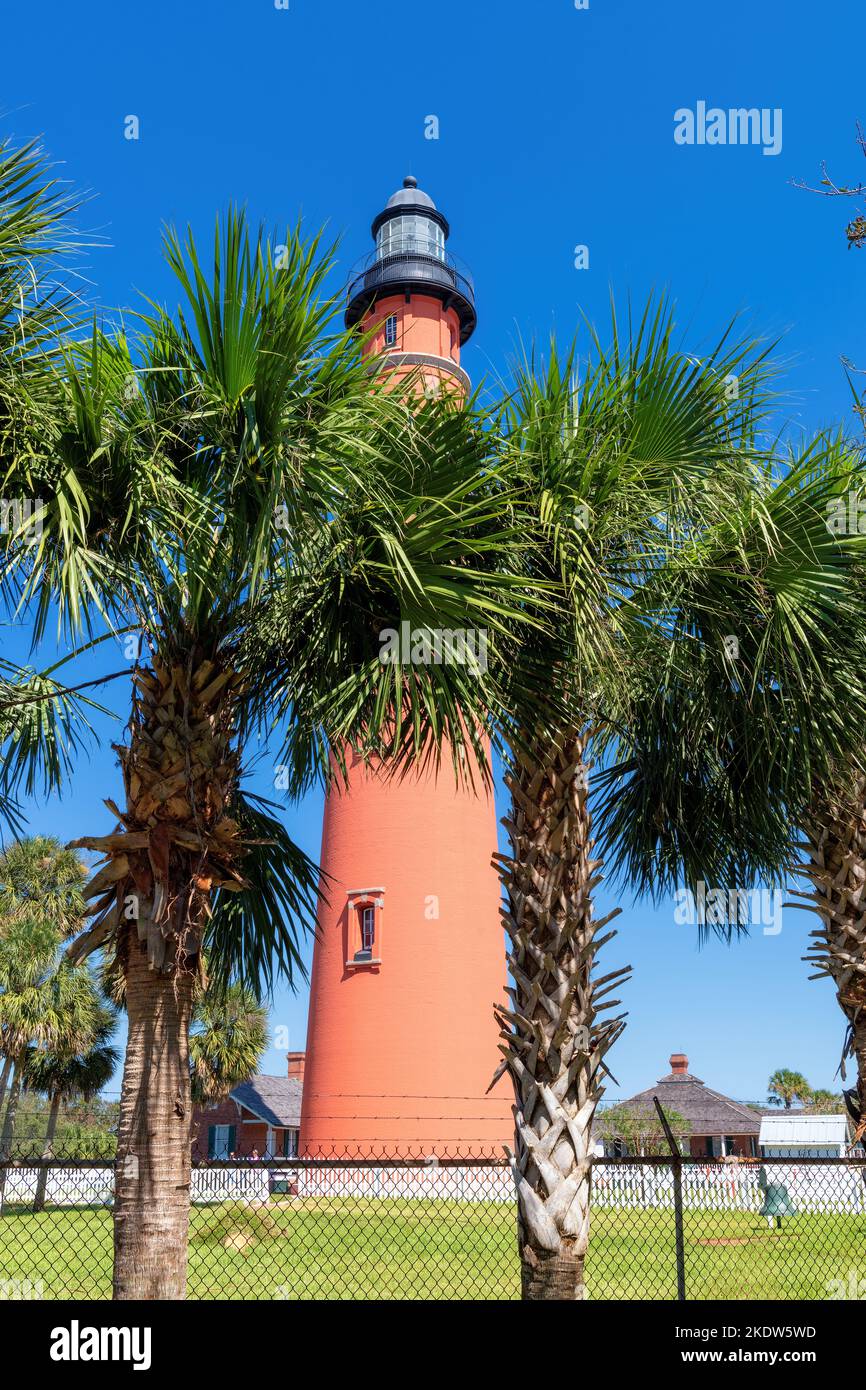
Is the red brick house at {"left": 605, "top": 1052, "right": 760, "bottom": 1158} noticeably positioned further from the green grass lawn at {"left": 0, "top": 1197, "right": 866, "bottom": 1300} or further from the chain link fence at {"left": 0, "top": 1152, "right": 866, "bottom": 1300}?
the green grass lawn at {"left": 0, "top": 1197, "right": 866, "bottom": 1300}

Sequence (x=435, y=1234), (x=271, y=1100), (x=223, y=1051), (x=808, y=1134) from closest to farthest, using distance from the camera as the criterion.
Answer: (x=435, y=1234), (x=223, y=1051), (x=808, y=1134), (x=271, y=1100)

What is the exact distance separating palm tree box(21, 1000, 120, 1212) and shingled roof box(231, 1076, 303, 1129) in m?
10.8

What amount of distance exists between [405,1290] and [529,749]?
7489mm

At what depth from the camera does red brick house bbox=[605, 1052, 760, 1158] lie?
4525 cm

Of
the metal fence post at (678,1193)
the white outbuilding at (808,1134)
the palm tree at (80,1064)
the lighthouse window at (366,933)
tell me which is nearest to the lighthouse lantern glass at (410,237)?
the lighthouse window at (366,933)

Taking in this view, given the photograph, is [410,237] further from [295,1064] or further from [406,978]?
[295,1064]

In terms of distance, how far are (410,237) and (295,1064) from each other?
114 feet

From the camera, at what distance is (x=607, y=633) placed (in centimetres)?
660

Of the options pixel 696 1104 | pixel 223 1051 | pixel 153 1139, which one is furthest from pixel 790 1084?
pixel 153 1139

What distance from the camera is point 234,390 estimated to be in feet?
18.5

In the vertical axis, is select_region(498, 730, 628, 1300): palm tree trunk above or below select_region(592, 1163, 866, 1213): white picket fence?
above

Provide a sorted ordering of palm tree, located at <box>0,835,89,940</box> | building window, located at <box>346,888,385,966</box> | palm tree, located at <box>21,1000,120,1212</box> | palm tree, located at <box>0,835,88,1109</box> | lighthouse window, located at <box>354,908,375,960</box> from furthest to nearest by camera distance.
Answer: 1. palm tree, located at <box>0,835,89,940</box>
2. palm tree, located at <box>21,1000,120,1212</box>
3. palm tree, located at <box>0,835,88,1109</box>
4. lighthouse window, located at <box>354,908,375,960</box>
5. building window, located at <box>346,888,385,966</box>

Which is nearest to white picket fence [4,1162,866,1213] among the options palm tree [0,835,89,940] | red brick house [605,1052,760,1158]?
palm tree [0,835,89,940]
